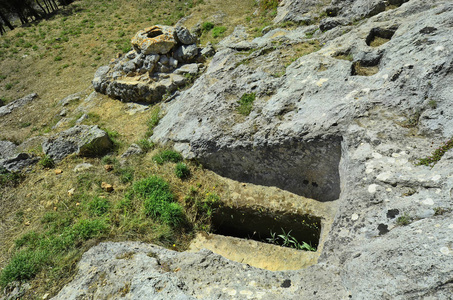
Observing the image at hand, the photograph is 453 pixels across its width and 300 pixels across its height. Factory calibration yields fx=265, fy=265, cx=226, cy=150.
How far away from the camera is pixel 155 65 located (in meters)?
13.9

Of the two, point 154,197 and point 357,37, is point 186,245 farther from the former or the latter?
point 357,37

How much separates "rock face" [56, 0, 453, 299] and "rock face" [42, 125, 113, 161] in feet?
7.50

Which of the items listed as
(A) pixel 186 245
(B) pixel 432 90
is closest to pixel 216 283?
(A) pixel 186 245

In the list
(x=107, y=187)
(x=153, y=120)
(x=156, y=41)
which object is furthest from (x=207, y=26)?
(x=107, y=187)

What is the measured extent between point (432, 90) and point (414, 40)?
78.6 inches

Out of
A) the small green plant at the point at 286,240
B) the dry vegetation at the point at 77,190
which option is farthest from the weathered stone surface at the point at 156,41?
the small green plant at the point at 286,240

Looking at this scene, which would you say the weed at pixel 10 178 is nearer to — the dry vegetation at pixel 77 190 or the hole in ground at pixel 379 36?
the dry vegetation at pixel 77 190

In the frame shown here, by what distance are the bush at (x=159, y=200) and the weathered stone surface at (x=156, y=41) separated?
27.7ft

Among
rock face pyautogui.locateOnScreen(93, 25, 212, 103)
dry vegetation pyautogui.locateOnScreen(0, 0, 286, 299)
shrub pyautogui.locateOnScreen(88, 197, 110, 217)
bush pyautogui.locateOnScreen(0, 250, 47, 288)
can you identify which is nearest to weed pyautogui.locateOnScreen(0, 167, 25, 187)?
dry vegetation pyautogui.locateOnScreen(0, 0, 286, 299)

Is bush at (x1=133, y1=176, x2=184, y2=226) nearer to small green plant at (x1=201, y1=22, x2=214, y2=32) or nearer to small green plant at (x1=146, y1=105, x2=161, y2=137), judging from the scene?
small green plant at (x1=146, y1=105, x2=161, y2=137)

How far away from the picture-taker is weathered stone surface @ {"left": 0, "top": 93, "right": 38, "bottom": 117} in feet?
54.5

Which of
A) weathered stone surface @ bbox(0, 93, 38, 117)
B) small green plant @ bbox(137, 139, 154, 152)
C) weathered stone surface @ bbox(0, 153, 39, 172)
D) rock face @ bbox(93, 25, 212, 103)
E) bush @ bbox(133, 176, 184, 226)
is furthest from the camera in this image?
weathered stone surface @ bbox(0, 93, 38, 117)

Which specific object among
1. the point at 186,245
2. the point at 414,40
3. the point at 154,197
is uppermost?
the point at 414,40

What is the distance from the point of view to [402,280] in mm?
3213
